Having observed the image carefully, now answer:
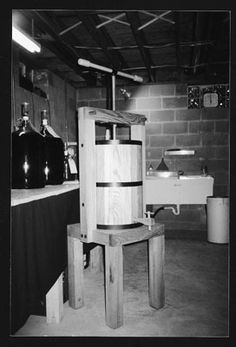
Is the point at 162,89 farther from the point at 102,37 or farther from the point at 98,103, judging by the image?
the point at 102,37

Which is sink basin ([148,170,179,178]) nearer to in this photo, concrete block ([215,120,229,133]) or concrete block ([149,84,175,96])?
concrete block ([215,120,229,133])

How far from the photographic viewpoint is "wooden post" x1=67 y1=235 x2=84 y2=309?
82.7 inches

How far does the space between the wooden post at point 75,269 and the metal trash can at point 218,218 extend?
2.43m

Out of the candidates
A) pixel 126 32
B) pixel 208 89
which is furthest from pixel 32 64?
pixel 208 89

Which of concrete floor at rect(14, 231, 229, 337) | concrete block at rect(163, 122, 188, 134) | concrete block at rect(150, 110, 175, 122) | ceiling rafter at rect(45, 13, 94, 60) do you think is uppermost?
ceiling rafter at rect(45, 13, 94, 60)

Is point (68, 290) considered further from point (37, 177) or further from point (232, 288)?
point (232, 288)

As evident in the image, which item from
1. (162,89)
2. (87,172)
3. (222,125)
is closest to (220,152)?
(222,125)

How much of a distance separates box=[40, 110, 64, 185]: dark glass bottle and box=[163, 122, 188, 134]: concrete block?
107 inches

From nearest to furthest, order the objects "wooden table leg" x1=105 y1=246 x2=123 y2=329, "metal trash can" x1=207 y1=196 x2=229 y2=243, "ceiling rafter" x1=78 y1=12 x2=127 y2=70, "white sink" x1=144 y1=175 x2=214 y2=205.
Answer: "wooden table leg" x1=105 y1=246 x2=123 y2=329, "ceiling rafter" x1=78 y1=12 x2=127 y2=70, "metal trash can" x1=207 y1=196 x2=229 y2=243, "white sink" x1=144 y1=175 x2=214 y2=205

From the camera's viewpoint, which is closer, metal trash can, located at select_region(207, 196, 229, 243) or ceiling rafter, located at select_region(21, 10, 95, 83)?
ceiling rafter, located at select_region(21, 10, 95, 83)

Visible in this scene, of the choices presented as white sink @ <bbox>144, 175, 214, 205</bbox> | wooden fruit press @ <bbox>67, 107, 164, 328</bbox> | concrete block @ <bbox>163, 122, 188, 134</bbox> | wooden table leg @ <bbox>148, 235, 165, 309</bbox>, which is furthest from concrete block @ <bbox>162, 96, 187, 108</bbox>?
wooden table leg @ <bbox>148, 235, 165, 309</bbox>

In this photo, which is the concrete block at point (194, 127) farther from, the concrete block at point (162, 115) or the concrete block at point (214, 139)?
the concrete block at point (162, 115)

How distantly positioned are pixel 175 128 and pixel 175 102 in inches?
15.7

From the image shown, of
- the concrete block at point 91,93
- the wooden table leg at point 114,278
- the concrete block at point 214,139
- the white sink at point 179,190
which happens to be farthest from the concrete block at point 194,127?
the wooden table leg at point 114,278
